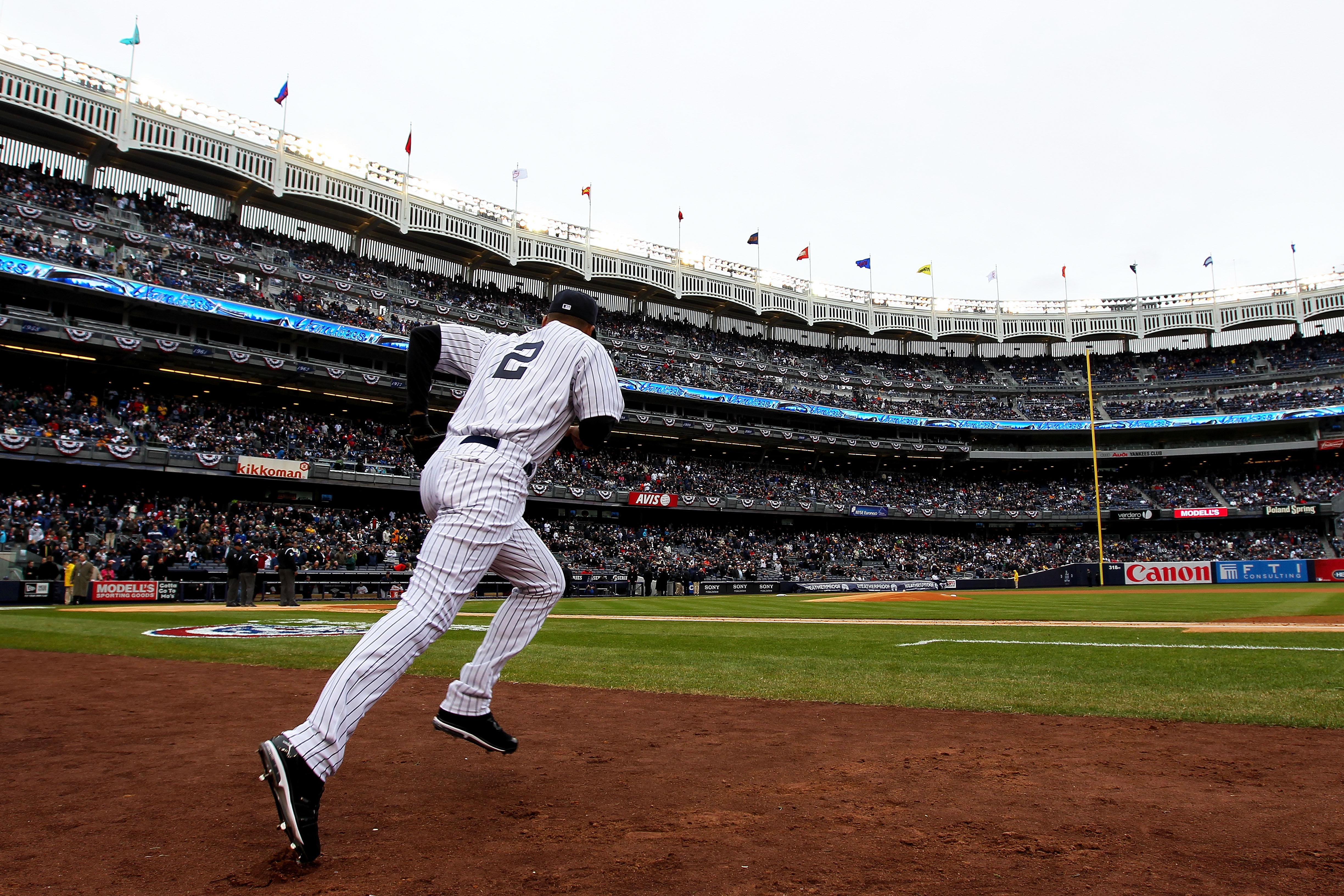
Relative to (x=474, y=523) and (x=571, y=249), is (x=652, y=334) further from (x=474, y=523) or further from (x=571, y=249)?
(x=474, y=523)

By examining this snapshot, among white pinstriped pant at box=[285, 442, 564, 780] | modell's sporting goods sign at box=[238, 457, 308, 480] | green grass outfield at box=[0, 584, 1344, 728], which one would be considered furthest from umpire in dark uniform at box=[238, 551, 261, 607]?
white pinstriped pant at box=[285, 442, 564, 780]

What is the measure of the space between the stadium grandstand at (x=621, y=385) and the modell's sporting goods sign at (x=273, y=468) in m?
0.12

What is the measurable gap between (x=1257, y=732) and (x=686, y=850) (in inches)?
144

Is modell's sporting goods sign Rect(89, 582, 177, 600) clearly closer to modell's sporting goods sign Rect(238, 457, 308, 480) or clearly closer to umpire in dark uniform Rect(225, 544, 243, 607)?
umpire in dark uniform Rect(225, 544, 243, 607)

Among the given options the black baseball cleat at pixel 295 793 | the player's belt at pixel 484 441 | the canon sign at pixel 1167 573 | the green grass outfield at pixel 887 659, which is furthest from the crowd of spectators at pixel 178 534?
the canon sign at pixel 1167 573

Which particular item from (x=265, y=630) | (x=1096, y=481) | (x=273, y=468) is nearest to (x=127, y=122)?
(x=273, y=468)

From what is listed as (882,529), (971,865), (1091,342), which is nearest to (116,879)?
(971,865)

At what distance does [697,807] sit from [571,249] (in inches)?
1828

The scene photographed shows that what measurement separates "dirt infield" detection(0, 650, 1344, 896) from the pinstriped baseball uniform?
0.42 meters

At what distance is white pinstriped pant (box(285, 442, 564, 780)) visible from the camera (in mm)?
2754

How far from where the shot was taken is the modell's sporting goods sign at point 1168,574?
41.8 metres

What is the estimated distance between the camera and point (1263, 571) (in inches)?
1606

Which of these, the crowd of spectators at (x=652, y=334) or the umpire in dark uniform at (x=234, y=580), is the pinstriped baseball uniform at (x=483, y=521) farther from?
the crowd of spectators at (x=652, y=334)

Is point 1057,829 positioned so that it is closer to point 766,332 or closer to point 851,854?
point 851,854
